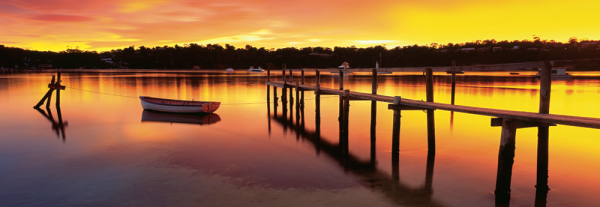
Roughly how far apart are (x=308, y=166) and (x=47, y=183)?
7382 mm

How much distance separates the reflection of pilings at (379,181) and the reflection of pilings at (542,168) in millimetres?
2497

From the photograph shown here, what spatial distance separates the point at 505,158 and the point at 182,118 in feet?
57.3

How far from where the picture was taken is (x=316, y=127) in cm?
1909

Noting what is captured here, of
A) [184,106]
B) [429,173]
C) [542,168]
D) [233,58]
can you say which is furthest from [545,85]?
[233,58]

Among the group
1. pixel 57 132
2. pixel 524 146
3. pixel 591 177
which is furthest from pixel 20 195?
pixel 524 146

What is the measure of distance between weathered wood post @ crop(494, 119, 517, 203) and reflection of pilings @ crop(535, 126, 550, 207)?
75cm

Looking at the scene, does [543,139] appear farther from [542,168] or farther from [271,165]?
[271,165]

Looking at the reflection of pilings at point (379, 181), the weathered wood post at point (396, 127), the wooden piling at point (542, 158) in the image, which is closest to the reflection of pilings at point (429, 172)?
the reflection of pilings at point (379, 181)

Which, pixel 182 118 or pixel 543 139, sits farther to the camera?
pixel 182 118

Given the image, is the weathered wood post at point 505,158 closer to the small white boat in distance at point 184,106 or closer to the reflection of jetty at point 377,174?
the reflection of jetty at point 377,174

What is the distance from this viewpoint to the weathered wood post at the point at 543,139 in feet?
27.1

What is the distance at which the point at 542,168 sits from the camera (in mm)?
9211

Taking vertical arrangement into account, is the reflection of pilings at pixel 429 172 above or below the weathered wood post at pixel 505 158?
below

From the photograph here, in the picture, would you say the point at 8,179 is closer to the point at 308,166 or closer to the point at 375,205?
the point at 308,166
